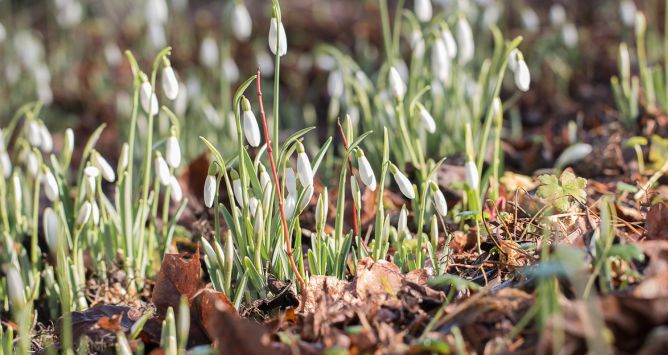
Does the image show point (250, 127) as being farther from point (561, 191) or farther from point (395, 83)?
point (561, 191)

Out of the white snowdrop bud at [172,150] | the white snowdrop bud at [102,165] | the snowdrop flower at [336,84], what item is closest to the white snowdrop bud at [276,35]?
the white snowdrop bud at [172,150]

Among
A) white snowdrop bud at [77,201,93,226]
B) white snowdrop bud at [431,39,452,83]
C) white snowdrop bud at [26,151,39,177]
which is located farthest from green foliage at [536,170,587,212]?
white snowdrop bud at [26,151,39,177]

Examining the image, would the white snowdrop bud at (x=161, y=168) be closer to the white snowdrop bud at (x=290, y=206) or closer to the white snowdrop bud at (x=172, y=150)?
the white snowdrop bud at (x=172, y=150)

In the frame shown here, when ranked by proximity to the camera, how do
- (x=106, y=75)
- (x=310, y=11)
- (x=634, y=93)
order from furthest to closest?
(x=310, y=11) < (x=106, y=75) < (x=634, y=93)

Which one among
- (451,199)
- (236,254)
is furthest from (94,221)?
(451,199)

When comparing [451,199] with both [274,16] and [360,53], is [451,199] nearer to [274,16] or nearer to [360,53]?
[274,16]

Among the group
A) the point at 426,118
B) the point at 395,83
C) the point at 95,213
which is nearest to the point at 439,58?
the point at 395,83

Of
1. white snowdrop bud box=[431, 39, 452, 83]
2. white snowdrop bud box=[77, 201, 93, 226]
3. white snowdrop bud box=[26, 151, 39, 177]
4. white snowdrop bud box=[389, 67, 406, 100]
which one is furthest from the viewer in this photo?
white snowdrop bud box=[431, 39, 452, 83]

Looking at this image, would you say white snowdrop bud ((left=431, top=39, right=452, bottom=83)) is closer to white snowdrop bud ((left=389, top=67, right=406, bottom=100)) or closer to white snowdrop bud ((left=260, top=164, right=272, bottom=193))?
white snowdrop bud ((left=389, top=67, right=406, bottom=100))

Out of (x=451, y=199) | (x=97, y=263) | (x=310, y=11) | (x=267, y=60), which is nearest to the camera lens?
(x=97, y=263)
